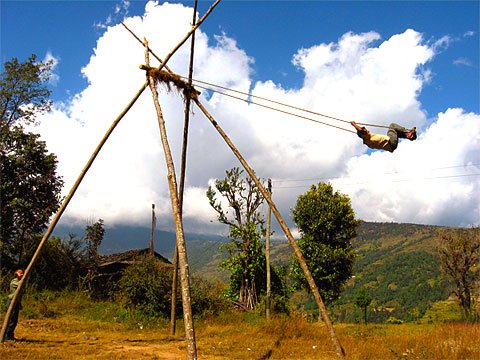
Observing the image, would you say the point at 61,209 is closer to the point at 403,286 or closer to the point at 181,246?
the point at 181,246

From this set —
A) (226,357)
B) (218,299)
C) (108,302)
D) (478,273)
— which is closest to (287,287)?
(218,299)

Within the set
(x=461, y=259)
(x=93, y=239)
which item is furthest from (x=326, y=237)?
(x=93, y=239)

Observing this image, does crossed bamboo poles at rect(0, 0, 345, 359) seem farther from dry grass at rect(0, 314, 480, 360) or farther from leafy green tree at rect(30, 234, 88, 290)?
leafy green tree at rect(30, 234, 88, 290)

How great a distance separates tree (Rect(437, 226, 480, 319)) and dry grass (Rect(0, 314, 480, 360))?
16353 millimetres

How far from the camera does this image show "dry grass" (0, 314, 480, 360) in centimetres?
874

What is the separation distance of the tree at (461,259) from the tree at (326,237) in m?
6.82

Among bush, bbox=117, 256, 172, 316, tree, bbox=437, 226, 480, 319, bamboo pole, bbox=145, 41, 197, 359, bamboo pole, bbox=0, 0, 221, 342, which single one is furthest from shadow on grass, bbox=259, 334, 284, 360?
tree, bbox=437, 226, 480, 319

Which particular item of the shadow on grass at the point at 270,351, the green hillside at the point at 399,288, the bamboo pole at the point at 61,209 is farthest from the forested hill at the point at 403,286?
the bamboo pole at the point at 61,209

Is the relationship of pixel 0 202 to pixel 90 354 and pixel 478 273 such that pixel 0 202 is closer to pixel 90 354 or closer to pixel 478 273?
pixel 90 354

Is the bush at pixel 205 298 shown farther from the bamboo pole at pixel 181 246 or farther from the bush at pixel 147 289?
the bamboo pole at pixel 181 246

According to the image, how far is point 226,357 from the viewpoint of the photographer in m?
9.27

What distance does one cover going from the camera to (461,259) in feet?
82.9

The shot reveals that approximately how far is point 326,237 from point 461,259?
9.89 meters

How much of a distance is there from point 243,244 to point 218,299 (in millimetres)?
4384
